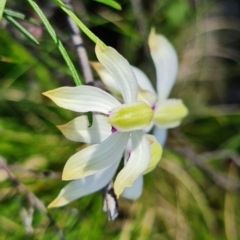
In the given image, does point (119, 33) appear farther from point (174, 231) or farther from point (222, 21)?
point (174, 231)

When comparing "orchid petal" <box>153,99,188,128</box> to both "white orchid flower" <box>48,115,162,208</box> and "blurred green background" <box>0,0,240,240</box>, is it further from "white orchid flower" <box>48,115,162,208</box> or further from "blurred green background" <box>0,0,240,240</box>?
"blurred green background" <box>0,0,240,240</box>

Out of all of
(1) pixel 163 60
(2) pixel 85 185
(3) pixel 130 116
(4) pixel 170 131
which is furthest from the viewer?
(4) pixel 170 131

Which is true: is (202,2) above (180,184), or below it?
above

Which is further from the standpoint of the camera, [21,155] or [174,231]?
[174,231]

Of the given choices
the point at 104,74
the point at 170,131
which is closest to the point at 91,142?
the point at 104,74

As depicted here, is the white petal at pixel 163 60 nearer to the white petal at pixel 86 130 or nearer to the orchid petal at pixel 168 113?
the orchid petal at pixel 168 113

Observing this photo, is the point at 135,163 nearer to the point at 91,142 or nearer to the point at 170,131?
the point at 91,142

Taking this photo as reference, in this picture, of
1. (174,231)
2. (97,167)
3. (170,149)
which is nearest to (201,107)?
(170,149)
